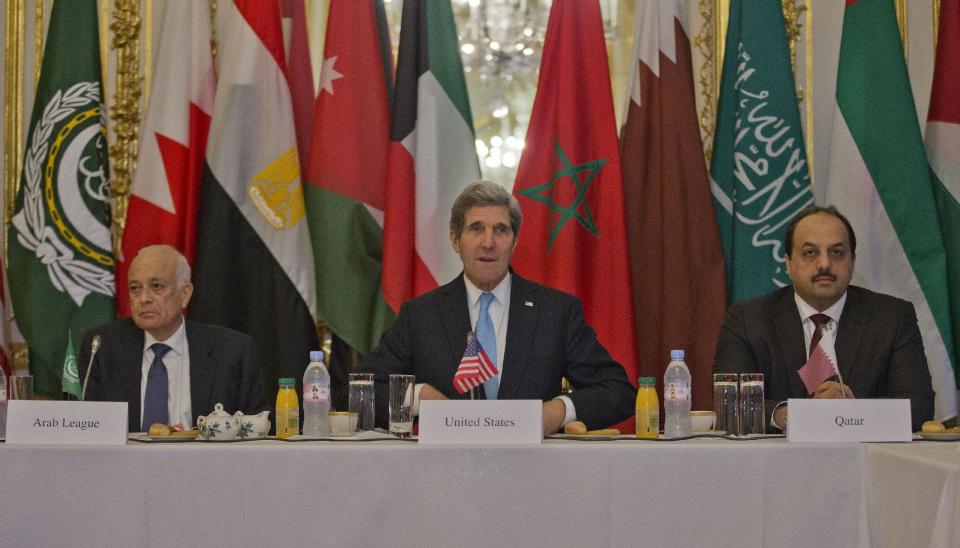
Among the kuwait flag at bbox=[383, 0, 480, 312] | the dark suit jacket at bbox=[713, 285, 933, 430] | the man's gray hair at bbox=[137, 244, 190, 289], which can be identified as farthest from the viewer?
the kuwait flag at bbox=[383, 0, 480, 312]

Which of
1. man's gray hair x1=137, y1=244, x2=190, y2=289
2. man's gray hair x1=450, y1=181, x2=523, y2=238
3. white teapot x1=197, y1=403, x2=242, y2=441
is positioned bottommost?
white teapot x1=197, y1=403, x2=242, y2=441

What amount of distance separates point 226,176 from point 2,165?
4.42ft

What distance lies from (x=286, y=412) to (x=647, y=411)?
106 cm

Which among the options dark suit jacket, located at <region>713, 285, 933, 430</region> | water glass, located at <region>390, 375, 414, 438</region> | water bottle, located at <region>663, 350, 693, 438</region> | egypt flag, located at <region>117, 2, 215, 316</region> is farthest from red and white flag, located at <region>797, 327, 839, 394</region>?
egypt flag, located at <region>117, 2, 215, 316</region>

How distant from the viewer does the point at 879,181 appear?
4.87 m

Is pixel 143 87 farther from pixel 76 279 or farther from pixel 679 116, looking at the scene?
pixel 679 116

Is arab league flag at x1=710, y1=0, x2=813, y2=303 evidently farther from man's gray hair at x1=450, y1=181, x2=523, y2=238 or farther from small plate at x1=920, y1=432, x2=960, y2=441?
small plate at x1=920, y1=432, x2=960, y2=441

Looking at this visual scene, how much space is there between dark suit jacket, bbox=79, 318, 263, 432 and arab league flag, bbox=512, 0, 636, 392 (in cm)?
153

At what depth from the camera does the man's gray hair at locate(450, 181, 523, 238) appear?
394 centimetres

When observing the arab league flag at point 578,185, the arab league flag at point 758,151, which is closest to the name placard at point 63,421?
the arab league flag at point 578,185

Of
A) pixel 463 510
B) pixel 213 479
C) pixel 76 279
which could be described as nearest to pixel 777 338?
pixel 463 510

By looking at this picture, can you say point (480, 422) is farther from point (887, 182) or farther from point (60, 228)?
point (60, 228)

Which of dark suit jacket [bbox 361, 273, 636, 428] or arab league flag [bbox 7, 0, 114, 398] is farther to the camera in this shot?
arab league flag [bbox 7, 0, 114, 398]

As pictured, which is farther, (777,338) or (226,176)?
(226,176)
